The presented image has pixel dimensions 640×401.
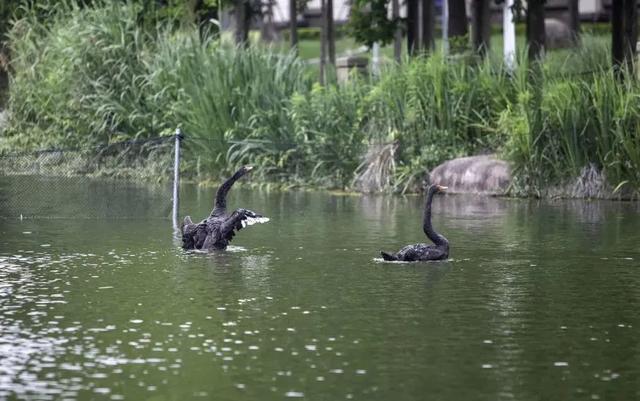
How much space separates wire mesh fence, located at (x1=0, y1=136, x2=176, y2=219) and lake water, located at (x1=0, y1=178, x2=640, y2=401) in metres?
1.07

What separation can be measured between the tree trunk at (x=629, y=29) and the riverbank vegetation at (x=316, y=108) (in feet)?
2.35

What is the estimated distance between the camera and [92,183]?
2939 cm

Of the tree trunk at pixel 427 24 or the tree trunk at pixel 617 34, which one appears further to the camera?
the tree trunk at pixel 427 24

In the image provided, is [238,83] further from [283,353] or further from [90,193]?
[283,353]

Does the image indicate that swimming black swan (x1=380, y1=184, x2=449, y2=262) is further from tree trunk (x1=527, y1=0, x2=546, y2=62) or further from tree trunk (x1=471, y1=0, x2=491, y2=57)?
tree trunk (x1=471, y1=0, x2=491, y2=57)

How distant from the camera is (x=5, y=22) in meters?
42.1

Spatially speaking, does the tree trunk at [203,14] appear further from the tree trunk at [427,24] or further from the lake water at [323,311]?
the lake water at [323,311]

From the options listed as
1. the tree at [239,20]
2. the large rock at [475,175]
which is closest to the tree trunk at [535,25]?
the large rock at [475,175]

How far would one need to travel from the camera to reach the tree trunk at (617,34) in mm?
29328

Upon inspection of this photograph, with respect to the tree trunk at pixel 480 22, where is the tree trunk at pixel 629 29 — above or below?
below

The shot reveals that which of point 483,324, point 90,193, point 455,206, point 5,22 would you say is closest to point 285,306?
point 483,324

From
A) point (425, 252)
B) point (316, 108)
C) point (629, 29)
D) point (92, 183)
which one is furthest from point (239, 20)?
point (425, 252)

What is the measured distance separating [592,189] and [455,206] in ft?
7.74

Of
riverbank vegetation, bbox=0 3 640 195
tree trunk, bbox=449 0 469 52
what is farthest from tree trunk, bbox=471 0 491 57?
riverbank vegetation, bbox=0 3 640 195
